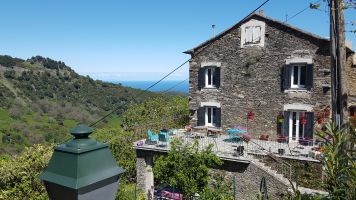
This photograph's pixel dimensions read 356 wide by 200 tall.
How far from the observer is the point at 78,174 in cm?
255

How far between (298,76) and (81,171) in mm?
18803

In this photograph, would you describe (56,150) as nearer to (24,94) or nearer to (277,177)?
(277,177)

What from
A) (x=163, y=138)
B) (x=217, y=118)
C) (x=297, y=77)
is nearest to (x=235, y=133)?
(x=217, y=118)

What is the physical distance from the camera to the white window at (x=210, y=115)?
74.5 ft

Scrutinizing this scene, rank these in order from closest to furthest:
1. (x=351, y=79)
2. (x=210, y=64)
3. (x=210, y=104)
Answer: (x=351, y=79), (x=210, y=64), (x=210, y=104)

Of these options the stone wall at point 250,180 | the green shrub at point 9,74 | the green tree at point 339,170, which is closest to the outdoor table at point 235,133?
the stone wall at point 250,180

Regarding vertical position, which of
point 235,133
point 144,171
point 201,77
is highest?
point 201,77

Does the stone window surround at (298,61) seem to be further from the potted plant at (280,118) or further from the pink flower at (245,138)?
the pink flower at (245,138)

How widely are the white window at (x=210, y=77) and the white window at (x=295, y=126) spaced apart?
557cm

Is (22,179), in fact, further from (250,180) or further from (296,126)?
(296,126)

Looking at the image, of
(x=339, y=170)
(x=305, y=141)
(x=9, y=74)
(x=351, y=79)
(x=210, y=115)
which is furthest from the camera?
(x=9, y=74)

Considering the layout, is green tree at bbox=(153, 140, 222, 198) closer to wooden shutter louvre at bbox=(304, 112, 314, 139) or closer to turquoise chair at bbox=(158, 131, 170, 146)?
turquoise chair at bbox=(158, 131, 170, 146)

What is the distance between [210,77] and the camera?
22.6 m

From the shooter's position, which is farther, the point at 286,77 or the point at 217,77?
the point at 217,77
